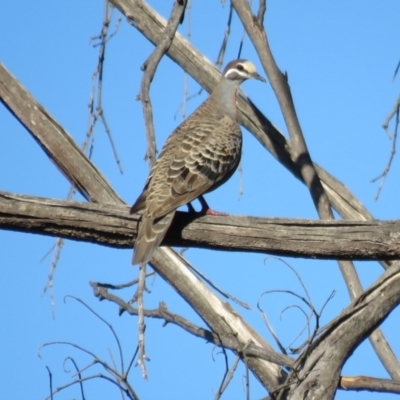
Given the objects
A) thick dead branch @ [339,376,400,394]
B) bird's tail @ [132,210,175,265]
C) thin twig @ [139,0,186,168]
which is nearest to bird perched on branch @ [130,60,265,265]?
bird's tail @ [132,210,175,265]

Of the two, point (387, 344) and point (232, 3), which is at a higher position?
point (232, 3)

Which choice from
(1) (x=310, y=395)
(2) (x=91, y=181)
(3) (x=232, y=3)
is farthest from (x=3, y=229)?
(3) (x=232, y=3)

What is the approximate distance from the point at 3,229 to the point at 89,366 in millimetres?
814

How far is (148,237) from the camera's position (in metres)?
4.88

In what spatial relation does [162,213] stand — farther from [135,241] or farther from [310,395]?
[310,395]

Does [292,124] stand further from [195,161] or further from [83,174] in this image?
[83,174]

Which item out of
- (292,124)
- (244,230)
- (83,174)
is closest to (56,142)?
(83,174)

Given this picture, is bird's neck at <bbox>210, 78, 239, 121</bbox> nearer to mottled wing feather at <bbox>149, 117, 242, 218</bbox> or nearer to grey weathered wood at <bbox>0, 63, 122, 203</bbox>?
mottled wing feather at <bbox>149, 117, 242, 218</bbox>

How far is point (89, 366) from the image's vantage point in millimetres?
4309

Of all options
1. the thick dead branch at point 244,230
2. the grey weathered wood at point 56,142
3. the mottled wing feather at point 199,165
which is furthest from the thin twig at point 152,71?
the grey weathered wood at point 56,142

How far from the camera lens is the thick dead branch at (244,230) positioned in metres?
4.43

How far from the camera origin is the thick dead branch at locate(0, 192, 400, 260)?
4.43 metres

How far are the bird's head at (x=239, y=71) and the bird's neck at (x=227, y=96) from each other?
0.05 m

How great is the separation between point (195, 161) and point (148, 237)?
1.09m
